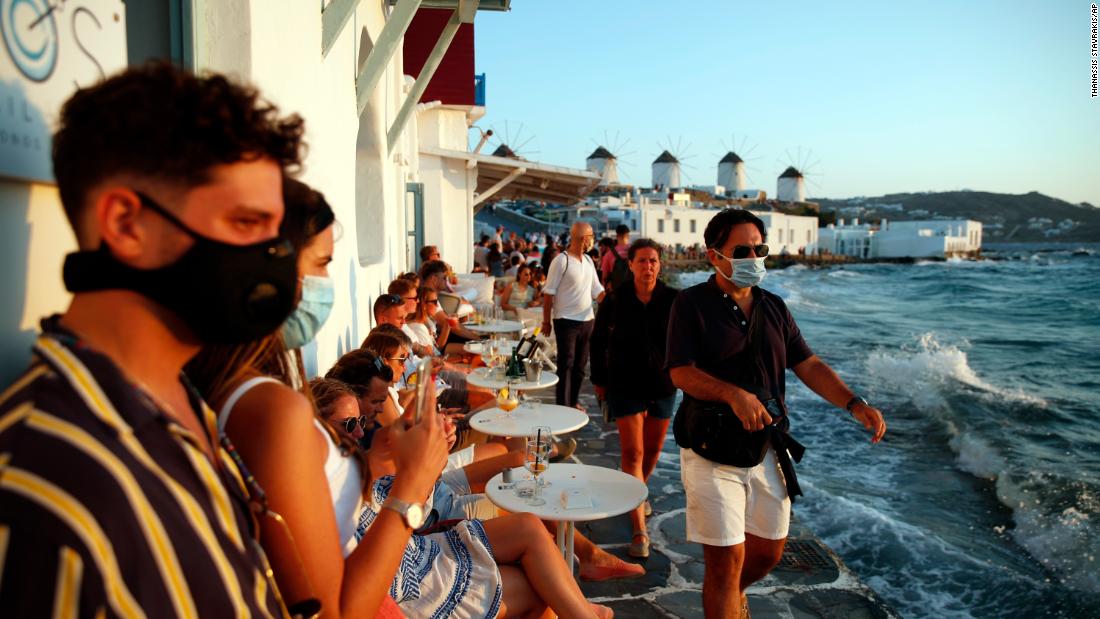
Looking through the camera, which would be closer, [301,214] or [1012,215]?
[301,214]

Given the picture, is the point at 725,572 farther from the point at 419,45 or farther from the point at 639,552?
the point at 419,45

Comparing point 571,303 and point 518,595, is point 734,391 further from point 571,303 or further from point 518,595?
point 571,303

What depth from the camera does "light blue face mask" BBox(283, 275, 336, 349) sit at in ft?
5.32

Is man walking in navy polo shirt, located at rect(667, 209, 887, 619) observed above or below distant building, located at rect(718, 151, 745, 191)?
below

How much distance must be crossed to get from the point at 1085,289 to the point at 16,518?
53.3 meters

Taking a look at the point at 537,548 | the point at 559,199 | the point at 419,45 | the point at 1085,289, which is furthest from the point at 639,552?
the point at 1085,289

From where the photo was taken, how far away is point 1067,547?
6441 mm

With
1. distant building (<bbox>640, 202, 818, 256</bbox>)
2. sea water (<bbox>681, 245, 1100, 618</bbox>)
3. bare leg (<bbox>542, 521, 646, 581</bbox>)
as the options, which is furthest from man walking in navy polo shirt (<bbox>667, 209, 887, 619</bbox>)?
distant building (<bbox>640, 202, 818, 256</bbox>)

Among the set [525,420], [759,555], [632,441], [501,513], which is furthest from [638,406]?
[759,555]

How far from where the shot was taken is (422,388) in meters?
1.69

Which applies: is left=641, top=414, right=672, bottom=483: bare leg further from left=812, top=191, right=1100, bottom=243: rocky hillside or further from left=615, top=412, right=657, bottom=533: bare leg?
left=812, top=191, right=1100, bottom=243: rocky hillside

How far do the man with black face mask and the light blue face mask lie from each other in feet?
1.64

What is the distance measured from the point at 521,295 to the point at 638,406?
7.10 meters

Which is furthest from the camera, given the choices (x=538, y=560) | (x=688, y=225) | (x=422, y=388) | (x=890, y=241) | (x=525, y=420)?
(x=890, y=241)
